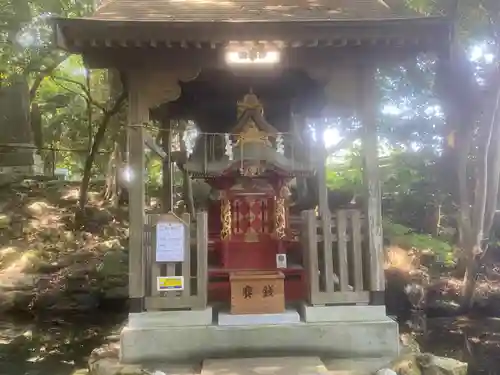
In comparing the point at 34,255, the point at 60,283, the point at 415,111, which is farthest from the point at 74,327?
the point at 415,111

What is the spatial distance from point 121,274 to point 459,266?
954cm

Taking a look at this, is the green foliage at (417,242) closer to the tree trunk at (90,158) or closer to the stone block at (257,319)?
the stone block at (257,319)

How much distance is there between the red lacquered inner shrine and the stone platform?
115 centimetres

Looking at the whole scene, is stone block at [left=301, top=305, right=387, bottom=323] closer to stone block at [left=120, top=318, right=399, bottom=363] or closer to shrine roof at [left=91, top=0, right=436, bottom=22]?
stone block at [left=120, top=318, right=399, bottom=363]

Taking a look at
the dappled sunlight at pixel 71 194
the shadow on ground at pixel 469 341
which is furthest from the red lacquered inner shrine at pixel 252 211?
the dappled sunlight at pixel 71 194

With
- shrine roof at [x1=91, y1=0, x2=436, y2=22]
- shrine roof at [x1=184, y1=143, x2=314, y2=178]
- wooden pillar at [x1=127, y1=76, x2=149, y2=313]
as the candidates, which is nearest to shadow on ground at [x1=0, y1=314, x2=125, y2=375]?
wooden pillar at [x1=127, y1=76, x2=149, y2=313]

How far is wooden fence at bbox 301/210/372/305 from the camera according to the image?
6.81m

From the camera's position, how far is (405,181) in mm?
16625

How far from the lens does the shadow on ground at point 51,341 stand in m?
8.98

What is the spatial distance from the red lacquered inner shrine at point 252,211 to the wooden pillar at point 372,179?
1.30 metres

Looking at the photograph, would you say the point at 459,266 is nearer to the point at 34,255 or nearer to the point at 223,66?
the point at 223,66

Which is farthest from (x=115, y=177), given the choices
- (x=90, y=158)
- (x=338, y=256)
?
(x=338, y=256)

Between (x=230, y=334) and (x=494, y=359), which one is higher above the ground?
(x=230, y=334)

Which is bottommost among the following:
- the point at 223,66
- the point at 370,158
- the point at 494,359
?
the point at 494,359
